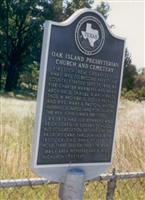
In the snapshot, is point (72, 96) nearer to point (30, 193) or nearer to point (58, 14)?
point (30, 193)

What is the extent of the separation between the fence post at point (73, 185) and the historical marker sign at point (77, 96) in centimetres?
11

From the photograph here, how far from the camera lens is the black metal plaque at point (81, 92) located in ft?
13.3

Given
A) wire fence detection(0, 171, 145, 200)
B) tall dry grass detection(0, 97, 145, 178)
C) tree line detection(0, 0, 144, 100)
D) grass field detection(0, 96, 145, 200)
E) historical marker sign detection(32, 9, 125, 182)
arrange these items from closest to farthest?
1. historical marker sign detection(32, 9, 125, 182)
2. wire fence detection(0, 171, 145, 200)
3. grass field detection(0, 96, 145, 200)
4. tall dry grass detection(0, 97, 145, 178)
5. tree line detection(0, 0, 144, 100)

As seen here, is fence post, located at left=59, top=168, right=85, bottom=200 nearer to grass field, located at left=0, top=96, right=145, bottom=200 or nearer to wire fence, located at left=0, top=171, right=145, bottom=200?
wire fence, located at left=0, top=171, right=145, bottom=200

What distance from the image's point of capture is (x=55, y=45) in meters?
4.01

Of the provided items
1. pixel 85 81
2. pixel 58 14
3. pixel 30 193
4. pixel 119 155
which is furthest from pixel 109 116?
pixel 58 14

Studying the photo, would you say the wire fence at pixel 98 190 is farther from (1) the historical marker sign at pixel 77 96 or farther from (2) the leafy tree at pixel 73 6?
(2) the leafy tree at pixel 73 6

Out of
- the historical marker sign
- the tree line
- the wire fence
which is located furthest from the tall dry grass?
the tree line

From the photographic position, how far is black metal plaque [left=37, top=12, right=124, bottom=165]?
4.04 m

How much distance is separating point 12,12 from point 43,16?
3274 mm

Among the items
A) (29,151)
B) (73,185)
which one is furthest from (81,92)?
(29,151)

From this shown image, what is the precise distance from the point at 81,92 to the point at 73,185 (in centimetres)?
77

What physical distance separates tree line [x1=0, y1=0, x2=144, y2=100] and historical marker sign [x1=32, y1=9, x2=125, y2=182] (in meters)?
40.3

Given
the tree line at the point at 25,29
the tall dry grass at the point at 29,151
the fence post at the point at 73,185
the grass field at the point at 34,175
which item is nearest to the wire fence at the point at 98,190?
the grass field at the point at 34,175
